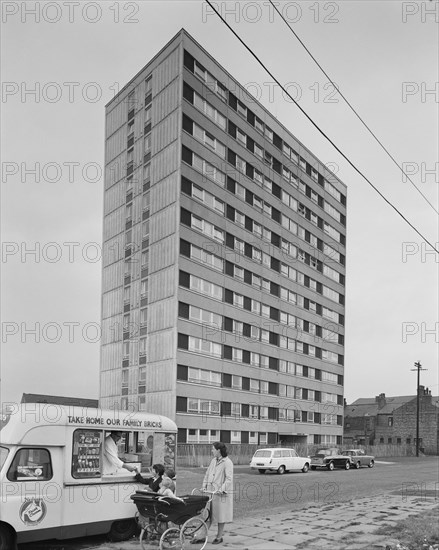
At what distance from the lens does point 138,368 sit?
54.9 metres

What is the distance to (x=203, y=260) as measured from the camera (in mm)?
55969

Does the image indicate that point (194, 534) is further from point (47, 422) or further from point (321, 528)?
point (321, 528)

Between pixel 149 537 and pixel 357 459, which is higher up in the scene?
pixel 149 537

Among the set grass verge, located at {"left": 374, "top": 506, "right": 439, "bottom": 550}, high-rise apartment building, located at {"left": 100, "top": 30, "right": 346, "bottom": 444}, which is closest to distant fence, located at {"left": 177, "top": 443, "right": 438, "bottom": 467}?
high-rise apartment building, located at {"left": 100, "top": 30, "right": 346, "bottom": 444}

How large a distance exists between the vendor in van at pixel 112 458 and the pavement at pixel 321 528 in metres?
1.21

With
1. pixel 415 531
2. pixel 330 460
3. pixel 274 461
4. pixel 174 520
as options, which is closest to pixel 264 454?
pixel 274 461

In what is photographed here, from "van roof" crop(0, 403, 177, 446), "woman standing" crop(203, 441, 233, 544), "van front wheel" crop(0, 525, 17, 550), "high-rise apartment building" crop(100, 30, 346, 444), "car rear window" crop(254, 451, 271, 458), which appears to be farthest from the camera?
"high-rise apartment building" crop(100, 30, 346, 444)

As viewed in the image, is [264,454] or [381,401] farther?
[381,401]

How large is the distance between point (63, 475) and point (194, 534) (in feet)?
7.41

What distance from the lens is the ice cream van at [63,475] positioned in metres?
10.0

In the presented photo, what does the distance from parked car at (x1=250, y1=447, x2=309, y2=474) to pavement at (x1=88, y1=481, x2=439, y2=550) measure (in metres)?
19.3

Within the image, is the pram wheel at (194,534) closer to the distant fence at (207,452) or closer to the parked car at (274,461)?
the parked car at (274,461)

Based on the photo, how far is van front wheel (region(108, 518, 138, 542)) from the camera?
11531 mm

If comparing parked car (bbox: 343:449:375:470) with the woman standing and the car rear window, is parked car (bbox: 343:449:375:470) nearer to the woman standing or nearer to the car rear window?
the car rear window
